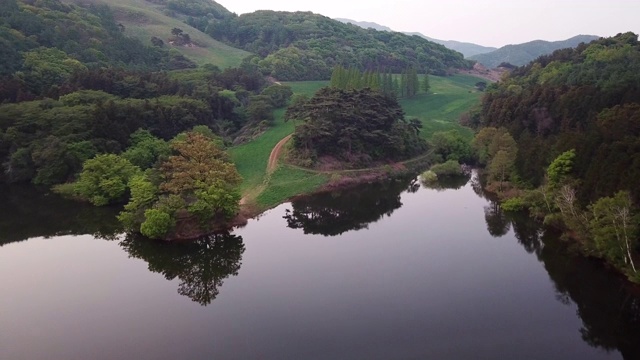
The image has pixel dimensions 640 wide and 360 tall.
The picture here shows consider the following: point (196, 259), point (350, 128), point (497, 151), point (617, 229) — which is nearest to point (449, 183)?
point (497, 151)

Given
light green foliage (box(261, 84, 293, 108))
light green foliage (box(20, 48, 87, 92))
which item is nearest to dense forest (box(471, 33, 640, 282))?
light green foliage (box(261, 84, 293, 108))

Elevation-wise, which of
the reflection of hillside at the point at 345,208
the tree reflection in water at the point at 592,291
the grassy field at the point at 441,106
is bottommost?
the reflection of hillside at the point at 345,208

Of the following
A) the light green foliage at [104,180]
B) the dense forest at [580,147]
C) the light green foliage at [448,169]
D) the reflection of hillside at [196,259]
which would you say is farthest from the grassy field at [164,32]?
the reflection of hillside at [196,259]

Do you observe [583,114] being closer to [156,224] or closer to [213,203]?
[213,203]

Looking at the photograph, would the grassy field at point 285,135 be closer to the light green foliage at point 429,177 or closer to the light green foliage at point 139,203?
the light green foliage at point 139,203

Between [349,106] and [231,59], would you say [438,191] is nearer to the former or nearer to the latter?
[349,106]
